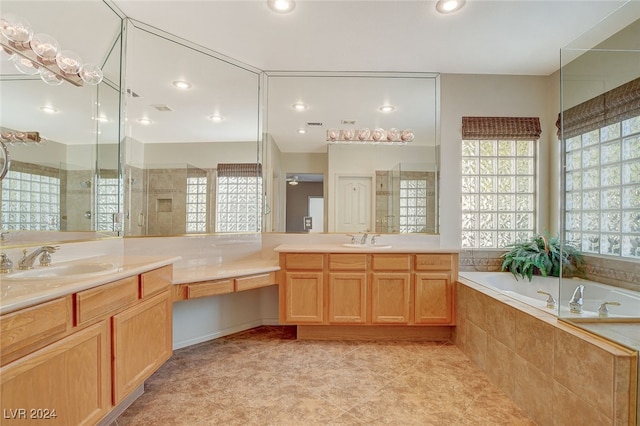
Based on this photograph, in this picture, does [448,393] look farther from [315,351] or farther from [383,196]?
[383,196]

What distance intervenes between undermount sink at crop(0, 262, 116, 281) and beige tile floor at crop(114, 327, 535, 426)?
2.82ft

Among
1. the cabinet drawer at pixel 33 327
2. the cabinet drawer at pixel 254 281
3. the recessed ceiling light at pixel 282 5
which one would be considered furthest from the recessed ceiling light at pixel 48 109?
the cabinet drawer at pixel 254 281

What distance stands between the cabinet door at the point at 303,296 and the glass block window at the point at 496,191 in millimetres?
1657

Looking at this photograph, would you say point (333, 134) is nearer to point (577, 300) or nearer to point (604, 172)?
point (604, 172)

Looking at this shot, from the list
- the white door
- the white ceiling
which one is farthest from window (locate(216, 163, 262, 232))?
the white door

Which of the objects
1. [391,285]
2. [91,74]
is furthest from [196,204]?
[391,285]

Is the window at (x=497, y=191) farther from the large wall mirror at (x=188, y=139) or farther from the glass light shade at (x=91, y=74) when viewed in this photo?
the glass light shade at (x=91, y=74)

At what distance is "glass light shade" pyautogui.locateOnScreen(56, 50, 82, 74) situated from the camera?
5.67 feet

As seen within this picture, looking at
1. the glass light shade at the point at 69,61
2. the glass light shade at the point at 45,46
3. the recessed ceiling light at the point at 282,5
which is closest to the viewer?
the glass light shade at the point at 45,46

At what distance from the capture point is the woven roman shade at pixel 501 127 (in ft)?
9.87

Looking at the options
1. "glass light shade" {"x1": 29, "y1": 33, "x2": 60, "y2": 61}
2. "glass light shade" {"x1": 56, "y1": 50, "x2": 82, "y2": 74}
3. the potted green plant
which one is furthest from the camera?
the potted green plant

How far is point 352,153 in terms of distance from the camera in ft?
10.00

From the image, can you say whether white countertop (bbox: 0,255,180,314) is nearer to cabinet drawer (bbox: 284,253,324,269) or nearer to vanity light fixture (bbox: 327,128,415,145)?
cabinet drawer (bbox: 284,253,324,269)

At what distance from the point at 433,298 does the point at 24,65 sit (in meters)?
3.22
